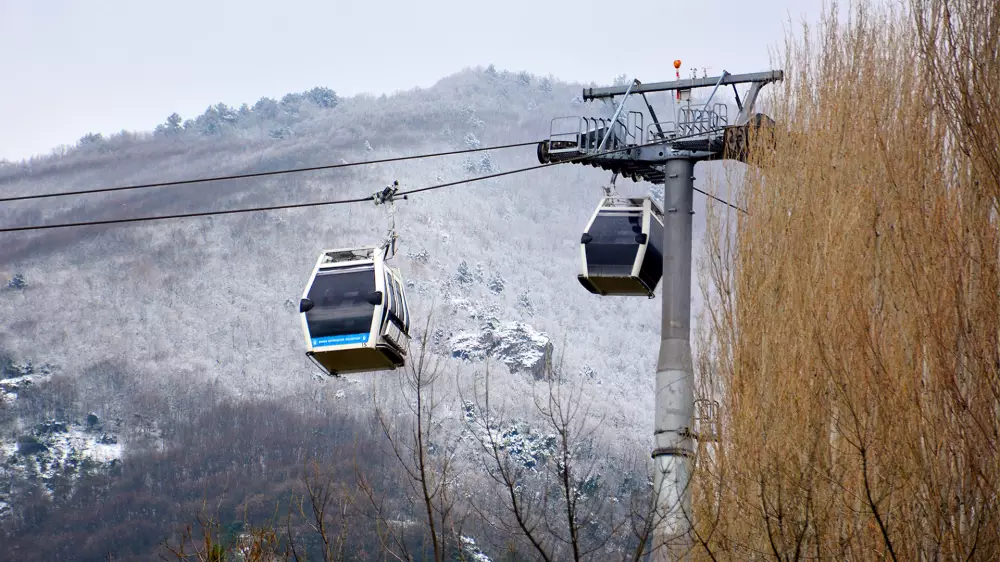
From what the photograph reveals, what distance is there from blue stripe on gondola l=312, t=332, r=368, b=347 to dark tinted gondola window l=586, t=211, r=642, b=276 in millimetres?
2592

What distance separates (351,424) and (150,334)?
3675 cm

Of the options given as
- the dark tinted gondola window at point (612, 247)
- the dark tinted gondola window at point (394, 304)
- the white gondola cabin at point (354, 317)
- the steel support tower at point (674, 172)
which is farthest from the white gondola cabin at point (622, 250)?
the white gondola cabin at point (354, 317)

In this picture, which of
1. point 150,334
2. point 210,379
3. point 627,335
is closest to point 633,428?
point 627,335

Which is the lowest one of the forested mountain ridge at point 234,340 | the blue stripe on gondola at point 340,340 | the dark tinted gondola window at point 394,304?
the forested mountain ridge at point 234,340

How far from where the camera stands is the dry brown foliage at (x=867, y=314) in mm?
10867

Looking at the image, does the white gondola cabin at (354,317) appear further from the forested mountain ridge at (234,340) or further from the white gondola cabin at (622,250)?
the forested mountain ridge at (234,340)

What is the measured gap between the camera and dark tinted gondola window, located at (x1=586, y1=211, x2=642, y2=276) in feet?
46.4

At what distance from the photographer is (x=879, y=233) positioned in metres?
13.6

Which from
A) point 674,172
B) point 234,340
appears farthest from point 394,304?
point 234,340

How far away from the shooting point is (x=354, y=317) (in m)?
12.9

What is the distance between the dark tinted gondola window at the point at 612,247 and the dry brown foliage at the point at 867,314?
89 cm

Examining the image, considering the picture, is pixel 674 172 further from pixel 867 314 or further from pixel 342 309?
pixel 342 309

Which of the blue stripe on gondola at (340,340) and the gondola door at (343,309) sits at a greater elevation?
the gondola door at (343,309)

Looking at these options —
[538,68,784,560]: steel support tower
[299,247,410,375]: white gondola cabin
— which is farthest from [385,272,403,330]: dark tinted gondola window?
[538,68,784,560]: steel support tower
